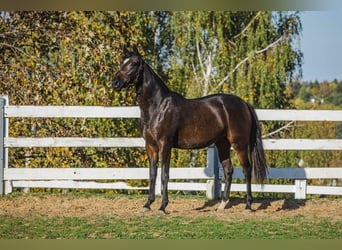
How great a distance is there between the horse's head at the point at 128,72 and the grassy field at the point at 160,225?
1545 mm

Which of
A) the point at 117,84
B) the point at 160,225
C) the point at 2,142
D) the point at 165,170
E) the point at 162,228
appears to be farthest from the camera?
the point at 2,142

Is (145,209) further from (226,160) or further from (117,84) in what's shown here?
(117,84)

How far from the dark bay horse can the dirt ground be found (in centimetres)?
28

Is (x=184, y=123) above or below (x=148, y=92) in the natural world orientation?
below

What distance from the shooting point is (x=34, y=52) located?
12406 millimetres

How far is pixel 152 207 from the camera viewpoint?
7.60 m

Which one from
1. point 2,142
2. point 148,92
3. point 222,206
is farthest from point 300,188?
point 2,142

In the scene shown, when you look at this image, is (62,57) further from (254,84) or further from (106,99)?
(254,84)

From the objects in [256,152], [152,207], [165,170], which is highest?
[256,152]

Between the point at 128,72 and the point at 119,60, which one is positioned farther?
the point at 119,60

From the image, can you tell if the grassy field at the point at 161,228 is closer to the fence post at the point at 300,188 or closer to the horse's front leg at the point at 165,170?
the horse's front leg at the point at 165,170

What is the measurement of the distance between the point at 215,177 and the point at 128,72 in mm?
2392

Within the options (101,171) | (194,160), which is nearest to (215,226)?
(101,171)

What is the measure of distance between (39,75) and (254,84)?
5595mm
